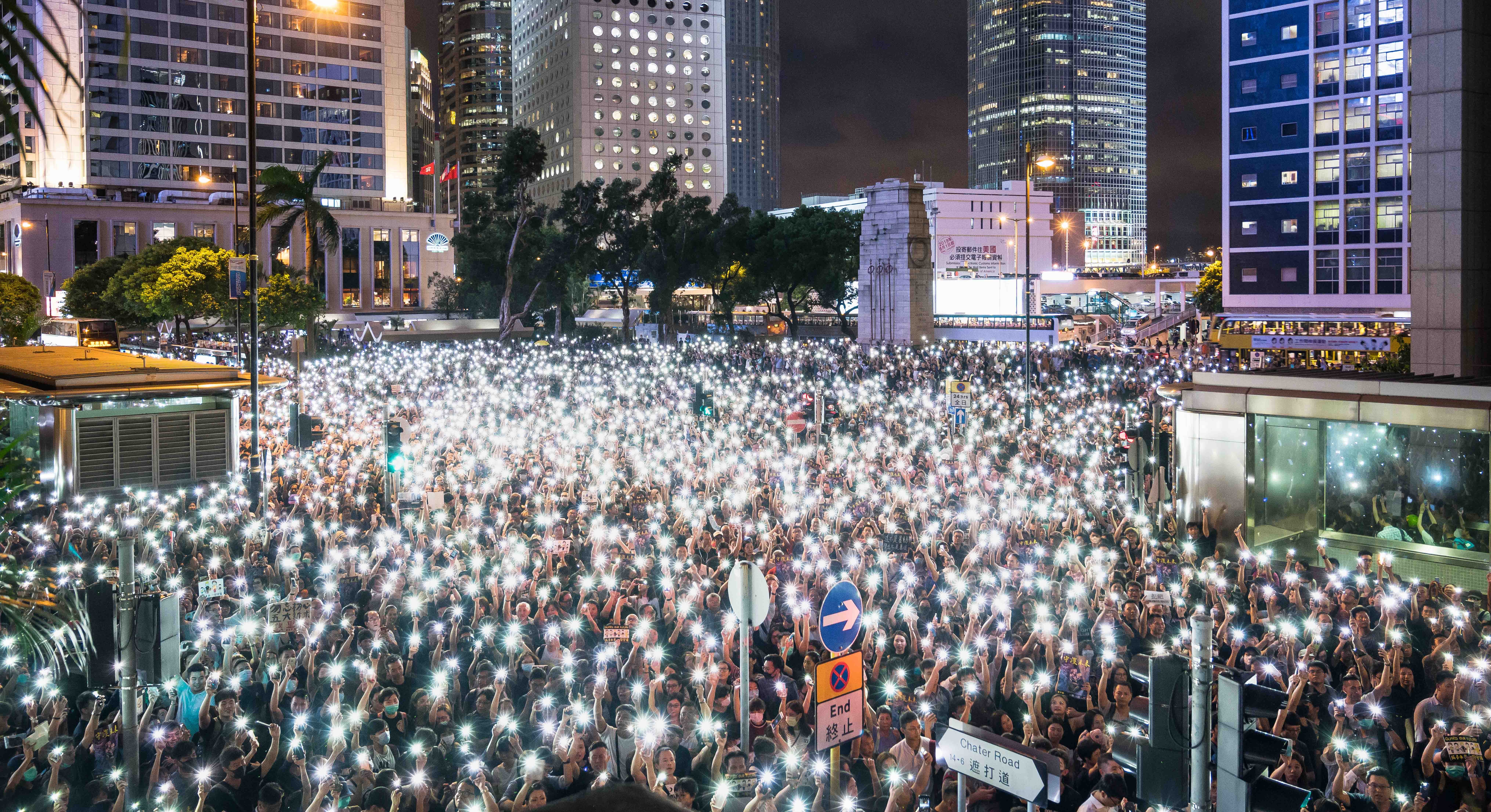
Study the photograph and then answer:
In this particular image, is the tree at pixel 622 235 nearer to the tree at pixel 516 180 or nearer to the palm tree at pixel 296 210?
the tree at pixel 516 180

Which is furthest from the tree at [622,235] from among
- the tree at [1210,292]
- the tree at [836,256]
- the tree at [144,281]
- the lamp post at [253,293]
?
the tree at [1210,292]

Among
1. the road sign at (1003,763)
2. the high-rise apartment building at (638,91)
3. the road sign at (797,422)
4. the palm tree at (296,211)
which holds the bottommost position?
the road sign at (1003,763)

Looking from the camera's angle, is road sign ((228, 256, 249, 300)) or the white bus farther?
the white bus

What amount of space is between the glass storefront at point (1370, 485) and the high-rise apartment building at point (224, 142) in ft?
288

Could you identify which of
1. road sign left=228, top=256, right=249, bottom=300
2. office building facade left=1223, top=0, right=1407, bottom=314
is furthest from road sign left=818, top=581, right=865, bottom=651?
office building facade left=1223, top=0, right=1407, bottom=314

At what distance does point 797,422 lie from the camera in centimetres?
2505

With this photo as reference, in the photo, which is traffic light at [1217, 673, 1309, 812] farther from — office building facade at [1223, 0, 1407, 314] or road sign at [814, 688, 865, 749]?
office building facade at [1223, 0, 1407, 314]

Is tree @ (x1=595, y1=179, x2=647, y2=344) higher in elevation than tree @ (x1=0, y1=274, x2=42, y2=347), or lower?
higher

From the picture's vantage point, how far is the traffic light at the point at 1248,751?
624cm

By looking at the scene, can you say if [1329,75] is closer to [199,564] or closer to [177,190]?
[199,564]

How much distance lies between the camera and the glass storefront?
16062 mm

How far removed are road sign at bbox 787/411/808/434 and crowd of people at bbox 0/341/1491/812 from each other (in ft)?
5.05

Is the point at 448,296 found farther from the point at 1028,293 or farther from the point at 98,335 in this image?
the point at 1028,293

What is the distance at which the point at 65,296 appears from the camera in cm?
7525
